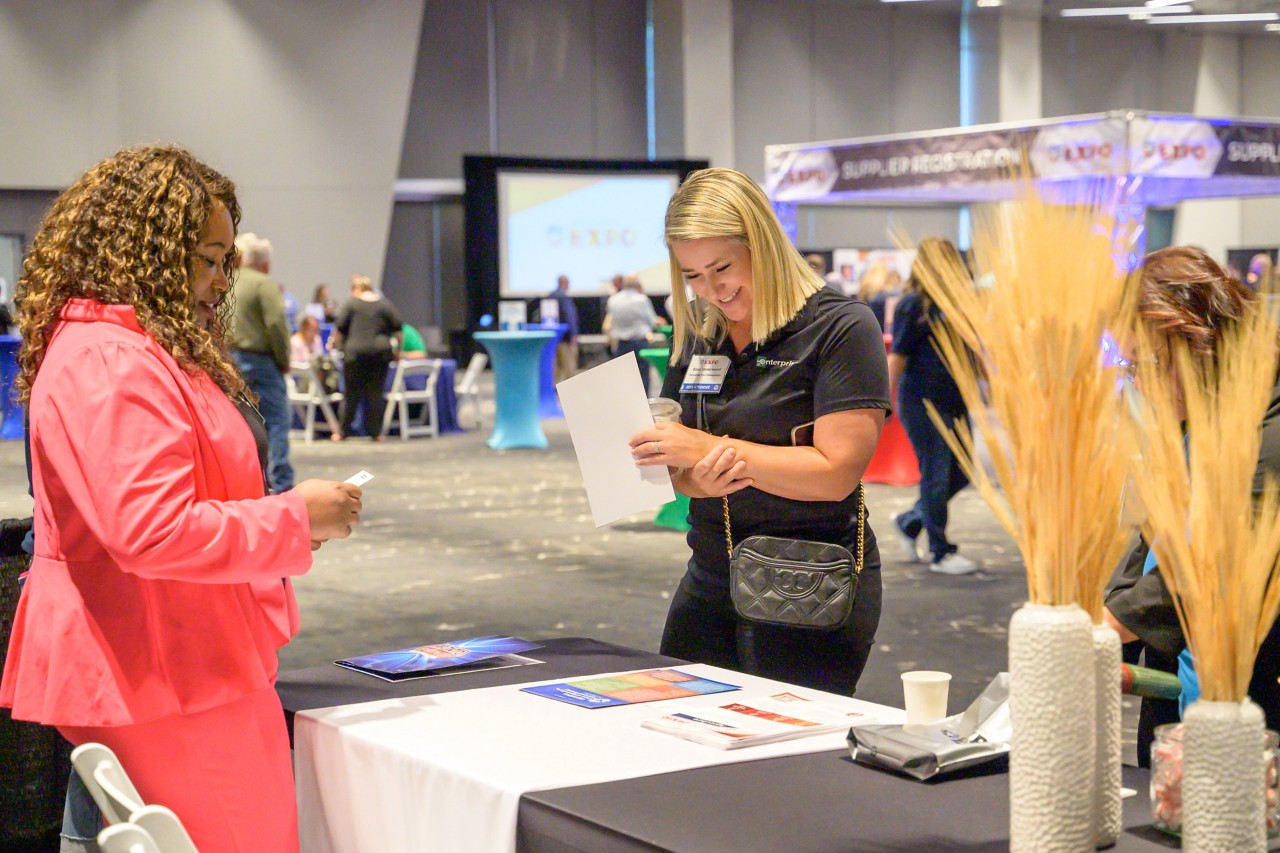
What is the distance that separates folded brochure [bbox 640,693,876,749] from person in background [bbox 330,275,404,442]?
993 cm

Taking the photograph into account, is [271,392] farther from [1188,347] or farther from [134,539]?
[1188,347]

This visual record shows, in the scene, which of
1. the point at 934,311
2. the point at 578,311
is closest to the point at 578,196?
the point at 578,311

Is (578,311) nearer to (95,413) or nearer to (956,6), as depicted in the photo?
(956,6)

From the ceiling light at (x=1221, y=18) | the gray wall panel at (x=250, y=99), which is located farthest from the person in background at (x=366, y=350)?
the ceiling light at (x=1221, y=18)

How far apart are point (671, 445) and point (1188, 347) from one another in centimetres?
69

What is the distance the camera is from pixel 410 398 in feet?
40.2

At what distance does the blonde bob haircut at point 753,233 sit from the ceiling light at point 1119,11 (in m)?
17.8

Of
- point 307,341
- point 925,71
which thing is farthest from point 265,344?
point 925,71

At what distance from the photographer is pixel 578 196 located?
1911 centimetres

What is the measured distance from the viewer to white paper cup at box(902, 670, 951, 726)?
1.61 m

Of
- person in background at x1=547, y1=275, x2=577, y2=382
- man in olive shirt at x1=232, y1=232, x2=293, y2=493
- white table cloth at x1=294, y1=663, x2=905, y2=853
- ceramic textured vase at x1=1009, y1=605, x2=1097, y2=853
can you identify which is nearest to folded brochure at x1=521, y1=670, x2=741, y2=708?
white table cloth at x1=294, y1=663, x2=905, y2=853

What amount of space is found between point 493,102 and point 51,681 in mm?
19398

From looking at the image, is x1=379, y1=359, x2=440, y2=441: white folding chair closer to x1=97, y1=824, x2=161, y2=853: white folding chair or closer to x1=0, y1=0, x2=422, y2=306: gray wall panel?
x1=0, y1=0, x2=422, y2=306: gray wall panel

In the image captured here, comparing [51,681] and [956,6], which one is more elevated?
[956,6]
